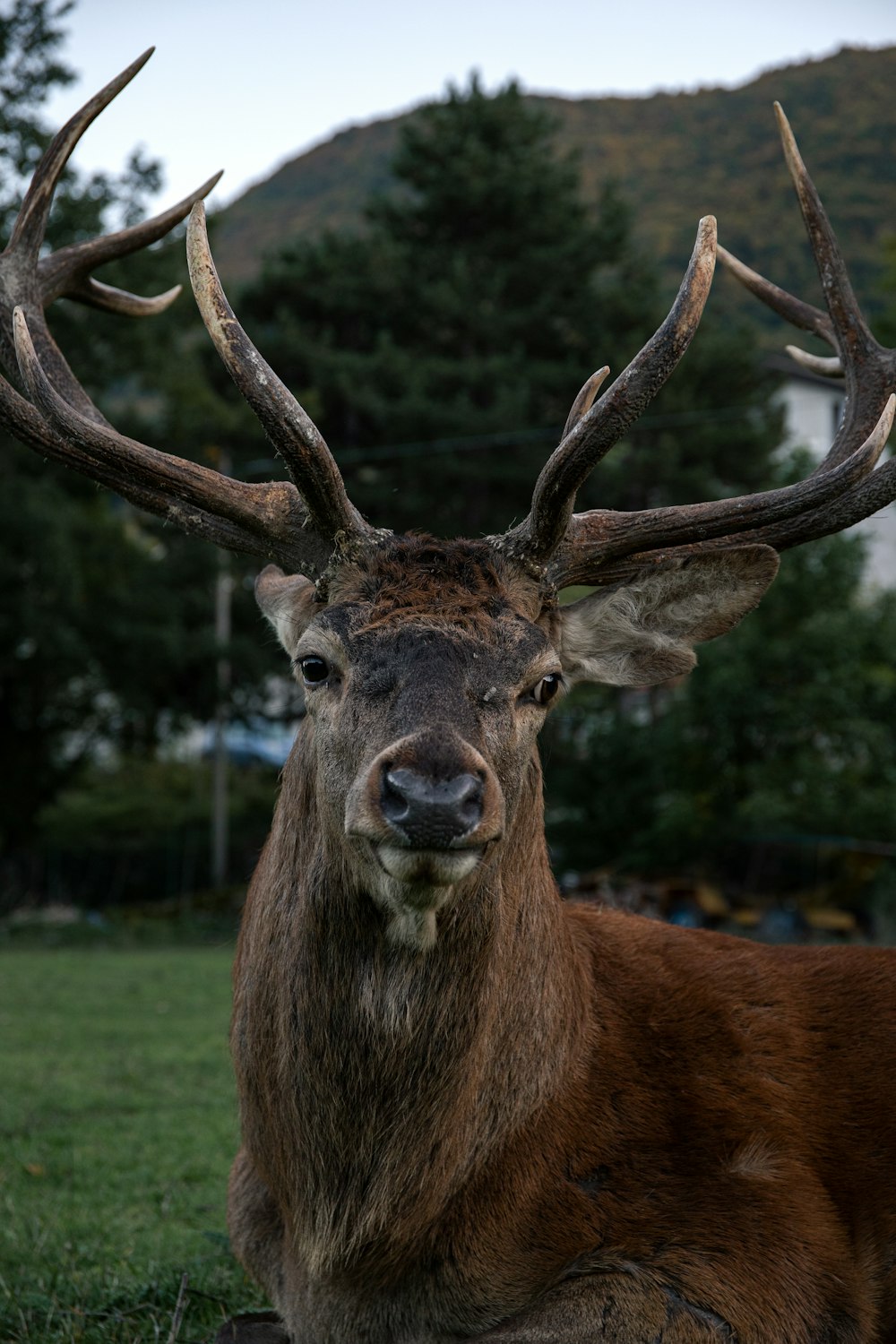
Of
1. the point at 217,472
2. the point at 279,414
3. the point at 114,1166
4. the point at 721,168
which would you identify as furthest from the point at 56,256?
the point at 721,168

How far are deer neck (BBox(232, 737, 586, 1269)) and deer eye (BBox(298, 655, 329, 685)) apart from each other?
34 cm

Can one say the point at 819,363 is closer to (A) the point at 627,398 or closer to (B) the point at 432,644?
(A) the point at 627,398

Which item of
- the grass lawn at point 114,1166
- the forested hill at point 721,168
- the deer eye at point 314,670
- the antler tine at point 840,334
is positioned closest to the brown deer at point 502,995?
the deer eye at point 314,670

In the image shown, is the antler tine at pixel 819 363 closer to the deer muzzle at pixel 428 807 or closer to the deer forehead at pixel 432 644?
the deer forehead at pixel 432 644

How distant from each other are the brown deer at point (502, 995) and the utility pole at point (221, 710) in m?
24.1

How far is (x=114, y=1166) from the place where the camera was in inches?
273

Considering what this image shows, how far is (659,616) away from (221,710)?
82.7 feet

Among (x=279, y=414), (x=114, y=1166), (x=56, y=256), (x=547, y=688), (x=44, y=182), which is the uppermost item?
(x=44, y=182)

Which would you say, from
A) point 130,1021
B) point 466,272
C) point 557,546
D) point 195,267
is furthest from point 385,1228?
point 466,272

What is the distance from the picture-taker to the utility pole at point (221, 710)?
93.0ft

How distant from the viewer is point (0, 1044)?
1123cm

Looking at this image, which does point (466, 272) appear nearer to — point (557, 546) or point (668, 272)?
point (668, 272)

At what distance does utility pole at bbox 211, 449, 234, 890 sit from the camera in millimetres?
28344

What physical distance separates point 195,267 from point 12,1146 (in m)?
5.24
